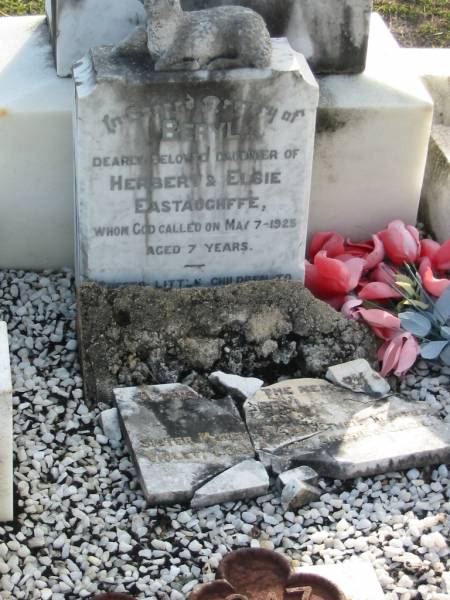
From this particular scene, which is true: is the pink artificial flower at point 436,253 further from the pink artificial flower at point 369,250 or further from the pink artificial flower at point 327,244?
the pink artificial flower at point 327,244

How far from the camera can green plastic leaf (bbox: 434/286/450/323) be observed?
4699 millimetres

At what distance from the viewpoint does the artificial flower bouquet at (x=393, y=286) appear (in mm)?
4613

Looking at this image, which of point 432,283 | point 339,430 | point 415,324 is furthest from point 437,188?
point 339,430

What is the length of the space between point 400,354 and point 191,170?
3.67 feet

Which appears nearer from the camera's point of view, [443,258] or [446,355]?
[446,355]

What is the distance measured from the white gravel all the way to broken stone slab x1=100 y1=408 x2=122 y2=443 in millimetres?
29

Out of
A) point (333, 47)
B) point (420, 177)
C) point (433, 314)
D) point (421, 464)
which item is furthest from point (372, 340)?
point (333, 47)

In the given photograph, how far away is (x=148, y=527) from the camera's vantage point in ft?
12.5

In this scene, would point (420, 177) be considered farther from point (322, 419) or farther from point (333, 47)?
point (322, 419)

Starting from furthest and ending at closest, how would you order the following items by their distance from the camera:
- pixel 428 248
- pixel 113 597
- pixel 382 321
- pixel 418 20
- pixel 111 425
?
1. pixel 418 20
2. pixel 428 248
3. pixel 382 321
4. pixel 111 425
5. pixel 113 597

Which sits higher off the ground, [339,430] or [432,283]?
[432,283]

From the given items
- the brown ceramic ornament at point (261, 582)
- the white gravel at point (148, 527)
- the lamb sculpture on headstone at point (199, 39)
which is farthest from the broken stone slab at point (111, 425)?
the lamb sculpture on headstone at point (199, 39)

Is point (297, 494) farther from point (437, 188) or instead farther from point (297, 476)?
point (437, 188)

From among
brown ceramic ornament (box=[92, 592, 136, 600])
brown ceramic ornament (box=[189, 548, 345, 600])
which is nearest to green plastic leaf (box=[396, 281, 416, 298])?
brown ceramic ornament (box=[189, 548, 345, 600])
